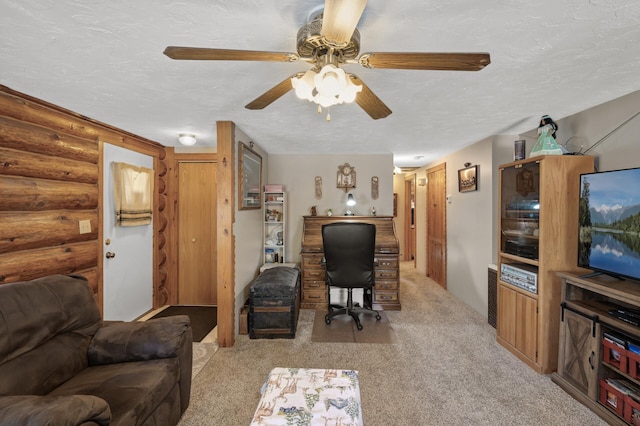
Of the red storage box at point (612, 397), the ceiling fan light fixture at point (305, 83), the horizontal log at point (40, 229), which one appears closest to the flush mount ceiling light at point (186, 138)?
the horizontal log at point (40, 229)

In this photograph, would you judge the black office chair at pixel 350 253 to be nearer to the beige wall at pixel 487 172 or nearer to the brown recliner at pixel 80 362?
the beige wall at pixel 487 172

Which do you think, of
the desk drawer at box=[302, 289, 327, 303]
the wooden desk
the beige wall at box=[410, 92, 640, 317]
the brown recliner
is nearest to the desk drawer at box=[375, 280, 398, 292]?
the wooden desk

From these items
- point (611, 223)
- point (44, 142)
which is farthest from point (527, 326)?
point (44, 142)

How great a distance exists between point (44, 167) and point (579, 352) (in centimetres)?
441

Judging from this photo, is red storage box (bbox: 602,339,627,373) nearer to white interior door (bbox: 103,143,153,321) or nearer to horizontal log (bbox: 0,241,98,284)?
horizontal log (bbox: 0,241,98,284)

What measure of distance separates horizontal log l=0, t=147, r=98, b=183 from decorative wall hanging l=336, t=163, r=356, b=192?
309 centimetres

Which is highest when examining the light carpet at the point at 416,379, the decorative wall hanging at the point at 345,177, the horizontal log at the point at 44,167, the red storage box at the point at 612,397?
the decorative wall hanging at the point at 345,177

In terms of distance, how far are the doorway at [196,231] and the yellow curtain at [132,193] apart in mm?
472

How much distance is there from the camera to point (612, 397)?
177 cm

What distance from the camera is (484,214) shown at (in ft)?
11.4

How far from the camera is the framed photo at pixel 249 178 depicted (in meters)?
3.04

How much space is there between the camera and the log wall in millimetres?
2039

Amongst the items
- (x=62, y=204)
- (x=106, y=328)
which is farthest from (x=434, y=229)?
(x=62, y=204)

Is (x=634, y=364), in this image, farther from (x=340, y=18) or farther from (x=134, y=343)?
(x=134, y=343)
